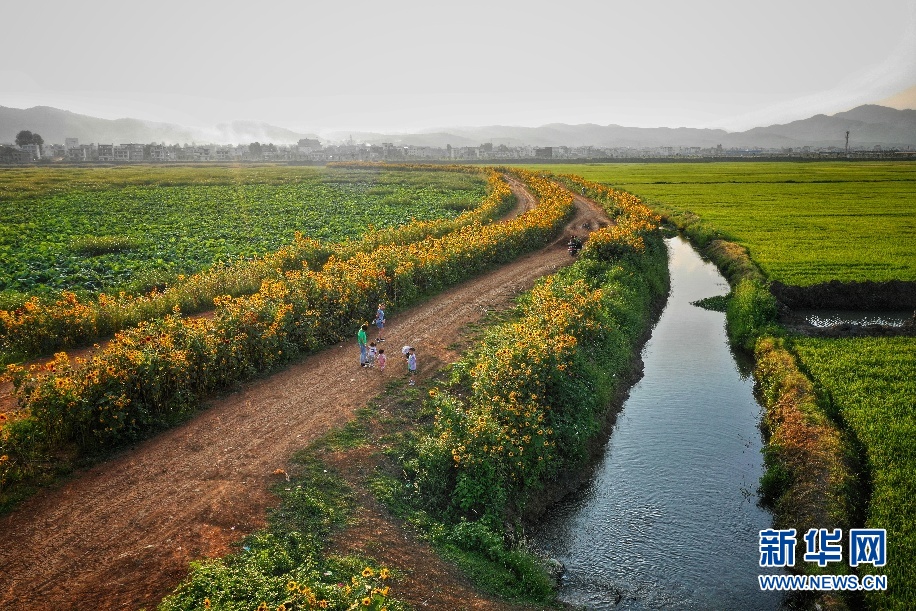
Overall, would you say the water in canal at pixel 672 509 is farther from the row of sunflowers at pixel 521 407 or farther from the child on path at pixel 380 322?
the child on path at pixel 380 322

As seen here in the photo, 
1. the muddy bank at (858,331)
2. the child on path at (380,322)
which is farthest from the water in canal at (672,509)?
the child on path at (380,322)

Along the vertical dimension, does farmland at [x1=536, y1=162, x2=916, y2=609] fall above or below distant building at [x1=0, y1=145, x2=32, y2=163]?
below

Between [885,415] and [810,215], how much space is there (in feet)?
116

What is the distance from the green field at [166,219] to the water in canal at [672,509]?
19.6 metres

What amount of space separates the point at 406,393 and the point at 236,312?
5362 millimetres

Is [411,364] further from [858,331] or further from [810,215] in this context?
[810,215]

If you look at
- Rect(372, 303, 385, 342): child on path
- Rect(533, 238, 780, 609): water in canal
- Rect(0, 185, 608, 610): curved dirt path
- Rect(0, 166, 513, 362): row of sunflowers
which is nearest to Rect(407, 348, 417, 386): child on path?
Rect(0, 185, 608, 610): curved dirt path

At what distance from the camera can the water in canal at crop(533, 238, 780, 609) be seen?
1098 centimetres

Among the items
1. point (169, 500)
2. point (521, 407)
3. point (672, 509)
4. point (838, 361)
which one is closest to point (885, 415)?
point (838, 361)

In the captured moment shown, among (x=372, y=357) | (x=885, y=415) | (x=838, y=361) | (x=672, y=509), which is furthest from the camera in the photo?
(x=838, y=361)

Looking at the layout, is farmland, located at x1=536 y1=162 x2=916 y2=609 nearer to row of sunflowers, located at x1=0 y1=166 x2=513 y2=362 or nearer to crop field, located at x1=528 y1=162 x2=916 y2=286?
crop field, located at x1=528 y1=162 x2=916 y2=286

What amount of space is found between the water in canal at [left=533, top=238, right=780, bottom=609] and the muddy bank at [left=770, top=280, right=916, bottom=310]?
23.1 feet

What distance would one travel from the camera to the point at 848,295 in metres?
25.5

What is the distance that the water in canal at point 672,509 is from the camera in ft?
36.0
